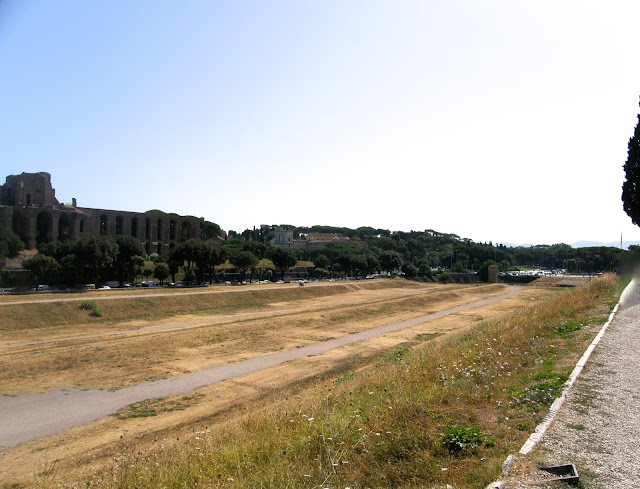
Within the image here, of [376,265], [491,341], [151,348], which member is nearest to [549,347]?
[491,341]

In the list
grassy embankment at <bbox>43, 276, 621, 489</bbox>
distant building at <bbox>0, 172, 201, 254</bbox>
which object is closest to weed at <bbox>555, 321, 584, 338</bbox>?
grassy embankment at <bbox>43, 276, 621, 489</bbox>

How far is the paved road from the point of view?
41.2ft

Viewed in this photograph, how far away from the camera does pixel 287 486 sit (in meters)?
4.98

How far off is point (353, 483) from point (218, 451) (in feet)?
8.79

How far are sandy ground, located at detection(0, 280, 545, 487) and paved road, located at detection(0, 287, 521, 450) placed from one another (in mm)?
28

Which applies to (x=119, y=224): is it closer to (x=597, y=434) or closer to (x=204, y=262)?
(x=204, y=262)

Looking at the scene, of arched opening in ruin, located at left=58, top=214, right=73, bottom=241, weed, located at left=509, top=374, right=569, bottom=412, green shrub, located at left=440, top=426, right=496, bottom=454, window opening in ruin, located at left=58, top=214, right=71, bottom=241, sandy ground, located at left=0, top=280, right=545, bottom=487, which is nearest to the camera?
green shrub, located at left=440, top=426, right=496, bottom=454

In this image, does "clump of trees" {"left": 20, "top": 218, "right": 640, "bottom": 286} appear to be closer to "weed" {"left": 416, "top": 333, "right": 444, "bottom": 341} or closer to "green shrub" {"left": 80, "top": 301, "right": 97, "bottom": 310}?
"green shrub" {"left": 80, "top": 301, "right": 97, "bottom": 310}

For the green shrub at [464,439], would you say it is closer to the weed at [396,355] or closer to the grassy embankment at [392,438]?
the grassy embankment at [392,438]

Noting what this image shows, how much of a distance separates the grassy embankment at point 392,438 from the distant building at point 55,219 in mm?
73604

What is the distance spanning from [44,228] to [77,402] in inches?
2710

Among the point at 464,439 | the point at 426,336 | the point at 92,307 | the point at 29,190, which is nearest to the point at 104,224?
the point at 29,190

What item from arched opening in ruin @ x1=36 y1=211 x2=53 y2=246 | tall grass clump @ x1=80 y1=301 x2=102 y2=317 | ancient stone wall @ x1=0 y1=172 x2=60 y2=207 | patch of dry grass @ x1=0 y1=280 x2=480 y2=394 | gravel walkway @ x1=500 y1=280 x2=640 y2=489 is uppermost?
ancient stone wall @ x1=0 y1=172 x2=60 y2=207

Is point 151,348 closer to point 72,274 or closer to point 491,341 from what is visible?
point 491,341
